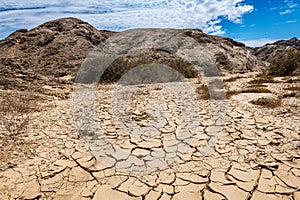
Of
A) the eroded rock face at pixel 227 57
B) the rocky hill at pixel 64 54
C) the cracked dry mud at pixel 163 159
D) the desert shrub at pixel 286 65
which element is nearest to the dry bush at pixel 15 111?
the cracked dry mud at pixel 163 159

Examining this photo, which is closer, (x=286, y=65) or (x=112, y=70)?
(x=112, y=70)

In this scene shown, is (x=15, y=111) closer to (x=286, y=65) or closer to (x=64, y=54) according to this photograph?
(x=64, y=54)

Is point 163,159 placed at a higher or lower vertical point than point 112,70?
lower

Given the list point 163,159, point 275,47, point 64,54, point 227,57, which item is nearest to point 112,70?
point 64,54

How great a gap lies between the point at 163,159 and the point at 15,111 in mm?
4406

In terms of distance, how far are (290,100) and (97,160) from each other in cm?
551

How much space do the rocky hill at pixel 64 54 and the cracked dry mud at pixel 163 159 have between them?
6.94 m

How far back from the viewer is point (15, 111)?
550 centimetres

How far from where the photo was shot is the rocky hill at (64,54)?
11945 mm

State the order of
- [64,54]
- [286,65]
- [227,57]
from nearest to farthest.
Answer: [286,65] → [64,54] → [227,57]

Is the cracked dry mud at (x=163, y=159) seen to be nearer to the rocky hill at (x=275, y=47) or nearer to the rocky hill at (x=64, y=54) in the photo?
the rocky hill at (x=64, y=54)

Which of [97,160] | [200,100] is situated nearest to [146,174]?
[97,160]

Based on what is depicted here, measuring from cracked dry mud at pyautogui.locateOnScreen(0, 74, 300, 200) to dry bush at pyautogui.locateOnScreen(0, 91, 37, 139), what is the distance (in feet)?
0.90

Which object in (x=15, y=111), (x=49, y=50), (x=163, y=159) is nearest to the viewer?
(x=163, y=159)
